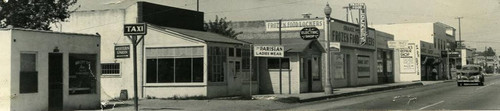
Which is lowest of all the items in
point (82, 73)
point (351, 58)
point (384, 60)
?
point (82, 73)

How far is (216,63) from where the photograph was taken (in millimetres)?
26891

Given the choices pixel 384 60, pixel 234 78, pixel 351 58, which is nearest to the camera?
pixel 234 78

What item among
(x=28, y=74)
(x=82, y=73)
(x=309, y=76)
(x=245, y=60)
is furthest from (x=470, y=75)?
(x=28, y=74)

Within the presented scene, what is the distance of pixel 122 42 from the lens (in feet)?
93.4

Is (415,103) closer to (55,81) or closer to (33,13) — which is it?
(55,81)

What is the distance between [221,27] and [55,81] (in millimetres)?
22041

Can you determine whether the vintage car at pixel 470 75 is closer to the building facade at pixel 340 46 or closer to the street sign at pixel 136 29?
the building facade at pixel 340 46

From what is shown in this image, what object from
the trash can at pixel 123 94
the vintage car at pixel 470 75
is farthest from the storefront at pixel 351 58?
the trash can at pixel 123 94

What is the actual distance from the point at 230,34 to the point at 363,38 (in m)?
11.1

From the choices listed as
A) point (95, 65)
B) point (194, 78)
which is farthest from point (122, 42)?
point (95, 65)

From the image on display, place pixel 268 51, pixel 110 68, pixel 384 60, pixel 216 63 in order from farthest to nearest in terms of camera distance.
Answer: pixel 384 60, pixel 110 68, pixel 216 63, pixel 268 51

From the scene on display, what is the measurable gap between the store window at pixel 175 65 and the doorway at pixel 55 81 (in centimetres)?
757

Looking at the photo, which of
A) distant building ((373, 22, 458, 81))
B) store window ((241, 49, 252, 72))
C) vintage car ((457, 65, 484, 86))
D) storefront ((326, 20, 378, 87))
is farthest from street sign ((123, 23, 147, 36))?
distant building ((373, 22, 458, 81))

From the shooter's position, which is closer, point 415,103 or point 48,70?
point 48,70
